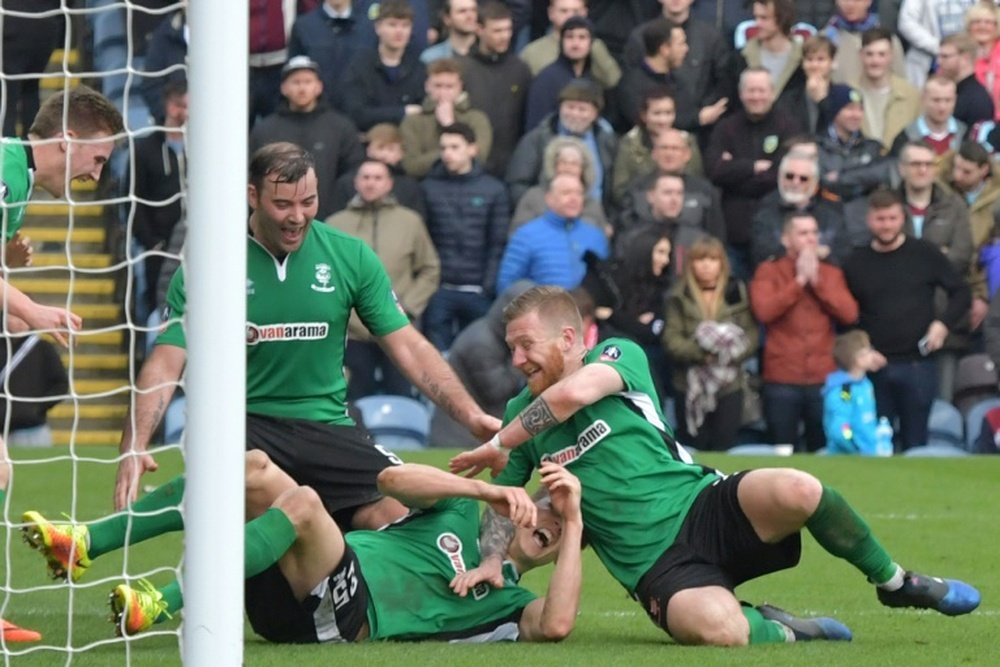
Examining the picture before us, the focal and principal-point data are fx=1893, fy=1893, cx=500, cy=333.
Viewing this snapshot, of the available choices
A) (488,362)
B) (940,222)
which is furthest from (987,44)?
(488,362)

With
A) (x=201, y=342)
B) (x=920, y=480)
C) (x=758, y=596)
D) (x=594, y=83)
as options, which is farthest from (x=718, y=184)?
(x=201, y=342)

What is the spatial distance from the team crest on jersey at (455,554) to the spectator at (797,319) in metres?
6.80

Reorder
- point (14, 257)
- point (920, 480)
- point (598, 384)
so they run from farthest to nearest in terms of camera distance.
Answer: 1. point (920, 480)
2. point (14, 257)
3. point (598, 384)

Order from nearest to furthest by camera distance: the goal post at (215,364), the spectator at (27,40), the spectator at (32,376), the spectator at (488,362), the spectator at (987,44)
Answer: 1. the goal post at (215,364)
2. the spectator at (27,40)
3. the spectator at (32,376)
4. the spectator at (488,362)
5. the spectator at (987,44)

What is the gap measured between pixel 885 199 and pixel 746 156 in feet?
3.82

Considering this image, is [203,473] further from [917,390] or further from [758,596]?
[917,390]

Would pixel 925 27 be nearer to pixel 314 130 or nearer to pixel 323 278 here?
pixel 314 130

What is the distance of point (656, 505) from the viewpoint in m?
6.77

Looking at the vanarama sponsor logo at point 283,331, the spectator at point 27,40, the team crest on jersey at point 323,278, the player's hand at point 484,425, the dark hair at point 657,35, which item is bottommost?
the player's hand at point 484,425

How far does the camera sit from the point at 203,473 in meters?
5.07

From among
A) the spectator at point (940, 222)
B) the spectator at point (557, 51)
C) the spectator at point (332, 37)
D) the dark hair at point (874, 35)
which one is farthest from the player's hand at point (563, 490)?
the dark hair at point (874, 35)

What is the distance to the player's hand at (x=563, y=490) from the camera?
6461 millimetres

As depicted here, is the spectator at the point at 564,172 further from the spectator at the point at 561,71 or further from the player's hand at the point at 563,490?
the player's hand at the point at 563,490

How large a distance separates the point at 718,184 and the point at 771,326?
1.23 m
